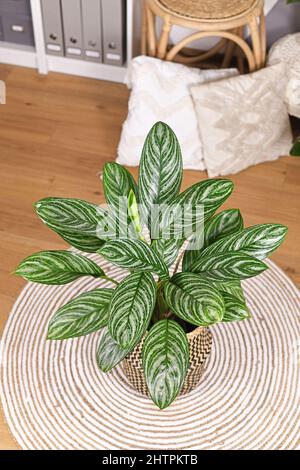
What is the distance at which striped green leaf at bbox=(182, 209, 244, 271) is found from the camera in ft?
4.75

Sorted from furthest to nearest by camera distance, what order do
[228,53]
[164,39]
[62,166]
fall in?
[228,53]
[62,166]
[164,39]

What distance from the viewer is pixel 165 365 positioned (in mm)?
1306

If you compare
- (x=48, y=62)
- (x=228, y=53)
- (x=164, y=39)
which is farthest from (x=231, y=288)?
(x=48, y=62)

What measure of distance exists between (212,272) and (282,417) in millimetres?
550

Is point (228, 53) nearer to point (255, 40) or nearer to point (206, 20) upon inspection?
point (255, 40)

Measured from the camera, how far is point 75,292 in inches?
77.1

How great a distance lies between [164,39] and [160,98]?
0.61ft

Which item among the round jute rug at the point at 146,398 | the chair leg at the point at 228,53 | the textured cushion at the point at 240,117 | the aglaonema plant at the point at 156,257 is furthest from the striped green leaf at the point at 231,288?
the chair leg at the point at 228,53

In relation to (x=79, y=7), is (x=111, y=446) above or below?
below

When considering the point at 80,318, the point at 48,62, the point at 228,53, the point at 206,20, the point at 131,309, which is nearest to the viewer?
the point at 131,309
